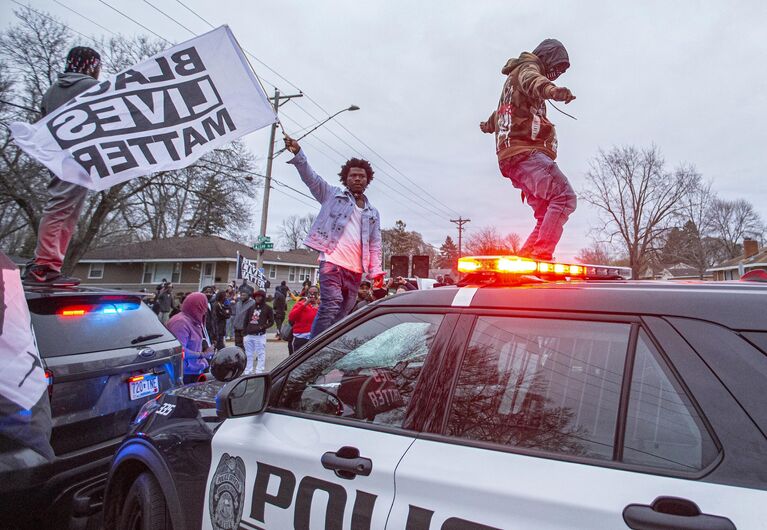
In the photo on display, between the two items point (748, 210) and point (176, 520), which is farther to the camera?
point (748, 210)

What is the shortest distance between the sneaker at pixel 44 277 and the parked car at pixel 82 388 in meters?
0.26

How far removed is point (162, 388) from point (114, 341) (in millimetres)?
527

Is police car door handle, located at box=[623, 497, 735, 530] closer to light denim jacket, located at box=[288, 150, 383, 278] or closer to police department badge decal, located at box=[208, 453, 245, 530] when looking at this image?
police department badge decal, located at box=[208, 453, 245, 530]

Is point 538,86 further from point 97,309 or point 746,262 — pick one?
point 746,262

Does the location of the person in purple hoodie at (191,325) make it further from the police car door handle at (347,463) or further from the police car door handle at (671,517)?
the police car door handle at (671,517)

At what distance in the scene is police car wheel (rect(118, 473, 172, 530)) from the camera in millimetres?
2055

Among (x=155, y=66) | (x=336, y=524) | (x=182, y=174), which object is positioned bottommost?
(x=336, y=524)

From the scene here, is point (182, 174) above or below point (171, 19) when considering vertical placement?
below

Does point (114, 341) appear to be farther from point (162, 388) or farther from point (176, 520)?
point (176, 520)

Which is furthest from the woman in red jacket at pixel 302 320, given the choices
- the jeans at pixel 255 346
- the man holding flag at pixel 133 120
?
the man holding flag at pixel 133 120

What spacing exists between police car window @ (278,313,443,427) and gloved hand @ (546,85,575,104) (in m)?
1.64

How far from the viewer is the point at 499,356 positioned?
4.86 ft

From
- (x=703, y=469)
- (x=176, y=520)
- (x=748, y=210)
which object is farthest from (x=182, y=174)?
(x=748, y=210)

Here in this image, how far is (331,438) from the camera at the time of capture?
161 centimetres
